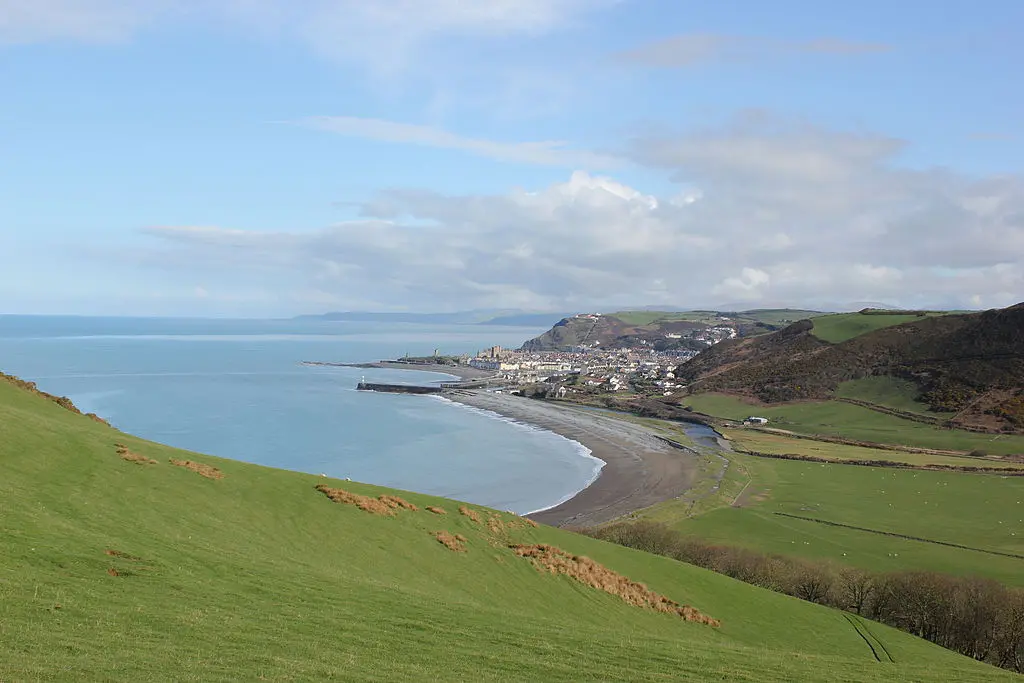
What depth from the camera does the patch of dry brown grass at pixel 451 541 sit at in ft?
98.4

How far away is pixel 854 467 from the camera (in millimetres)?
98500

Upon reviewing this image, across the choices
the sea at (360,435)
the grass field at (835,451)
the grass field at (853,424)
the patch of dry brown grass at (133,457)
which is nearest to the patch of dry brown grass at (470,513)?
the patch of dry brown grass at (133,457)

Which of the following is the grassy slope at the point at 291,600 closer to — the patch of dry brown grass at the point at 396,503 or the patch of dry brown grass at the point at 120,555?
the patch of dry brown grass at the point at 120,555

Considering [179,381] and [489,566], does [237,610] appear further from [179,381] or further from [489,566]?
[179,381]

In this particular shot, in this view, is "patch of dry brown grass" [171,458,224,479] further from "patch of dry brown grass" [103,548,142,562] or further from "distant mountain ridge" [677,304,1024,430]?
"distant mountain ridge" [677,304,1024,430]

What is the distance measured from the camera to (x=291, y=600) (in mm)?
18812

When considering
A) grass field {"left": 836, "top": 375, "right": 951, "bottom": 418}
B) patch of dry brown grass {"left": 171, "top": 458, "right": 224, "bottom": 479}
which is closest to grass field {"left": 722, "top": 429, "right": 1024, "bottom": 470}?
grass field {"left": 836, "top": 375, "right": 951, "bottom": 418}

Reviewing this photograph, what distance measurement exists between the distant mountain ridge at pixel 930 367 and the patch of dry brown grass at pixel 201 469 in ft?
453

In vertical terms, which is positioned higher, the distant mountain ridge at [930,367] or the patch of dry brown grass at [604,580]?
the distant mountain ridge at [930,367]

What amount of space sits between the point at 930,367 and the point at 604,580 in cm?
15701

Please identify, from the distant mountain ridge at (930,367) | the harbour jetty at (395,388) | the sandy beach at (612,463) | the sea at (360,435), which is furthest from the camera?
the harbour jetty at (395,388)

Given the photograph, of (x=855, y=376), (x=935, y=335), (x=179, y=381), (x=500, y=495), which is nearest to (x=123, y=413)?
(x=179, y=381)

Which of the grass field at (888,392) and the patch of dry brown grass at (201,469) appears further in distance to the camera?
the grass field at (888,392)

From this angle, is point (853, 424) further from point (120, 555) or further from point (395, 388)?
point (120, 555)
